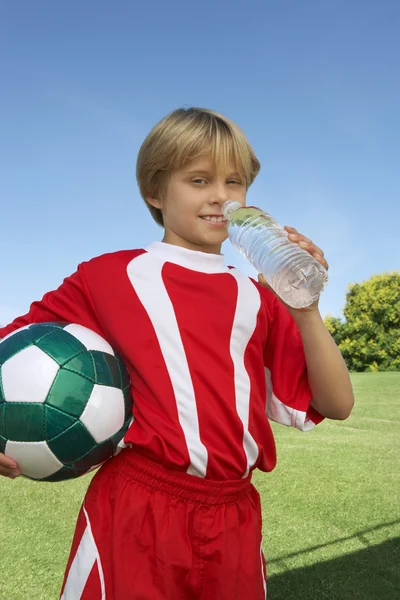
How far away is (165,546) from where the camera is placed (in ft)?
5.09

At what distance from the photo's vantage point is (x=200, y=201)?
1.80m

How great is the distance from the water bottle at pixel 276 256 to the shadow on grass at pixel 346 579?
82.8 inches

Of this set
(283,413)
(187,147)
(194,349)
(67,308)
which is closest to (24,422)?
(67,308)

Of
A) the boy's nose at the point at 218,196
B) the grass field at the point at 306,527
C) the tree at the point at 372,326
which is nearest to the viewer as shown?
the boy's nose at the point at 218,196

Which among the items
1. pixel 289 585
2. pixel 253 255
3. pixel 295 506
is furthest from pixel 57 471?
pixel 295 506

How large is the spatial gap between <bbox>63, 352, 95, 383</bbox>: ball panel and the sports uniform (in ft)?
0.38

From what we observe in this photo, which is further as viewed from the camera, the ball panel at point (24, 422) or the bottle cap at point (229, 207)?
the bottle cap at point (229, 207)

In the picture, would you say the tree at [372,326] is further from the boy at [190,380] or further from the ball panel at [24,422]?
the ball panel at [24,422]

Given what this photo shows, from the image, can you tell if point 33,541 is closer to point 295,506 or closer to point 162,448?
point 295,506

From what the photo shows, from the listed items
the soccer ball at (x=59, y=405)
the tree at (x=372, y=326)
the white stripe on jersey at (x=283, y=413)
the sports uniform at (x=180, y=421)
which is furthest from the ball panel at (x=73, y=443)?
the tree at (x=372, y=326)

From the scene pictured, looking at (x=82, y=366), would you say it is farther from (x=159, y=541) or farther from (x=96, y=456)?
(x=159, y=541)

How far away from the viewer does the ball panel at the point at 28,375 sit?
160cm

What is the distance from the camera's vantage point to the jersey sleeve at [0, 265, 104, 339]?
1.82 m

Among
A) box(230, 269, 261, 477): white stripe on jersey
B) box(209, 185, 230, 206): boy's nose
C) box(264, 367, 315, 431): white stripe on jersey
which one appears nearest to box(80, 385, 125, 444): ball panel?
box(230, 269, 261, 477): white stripe on jersey
